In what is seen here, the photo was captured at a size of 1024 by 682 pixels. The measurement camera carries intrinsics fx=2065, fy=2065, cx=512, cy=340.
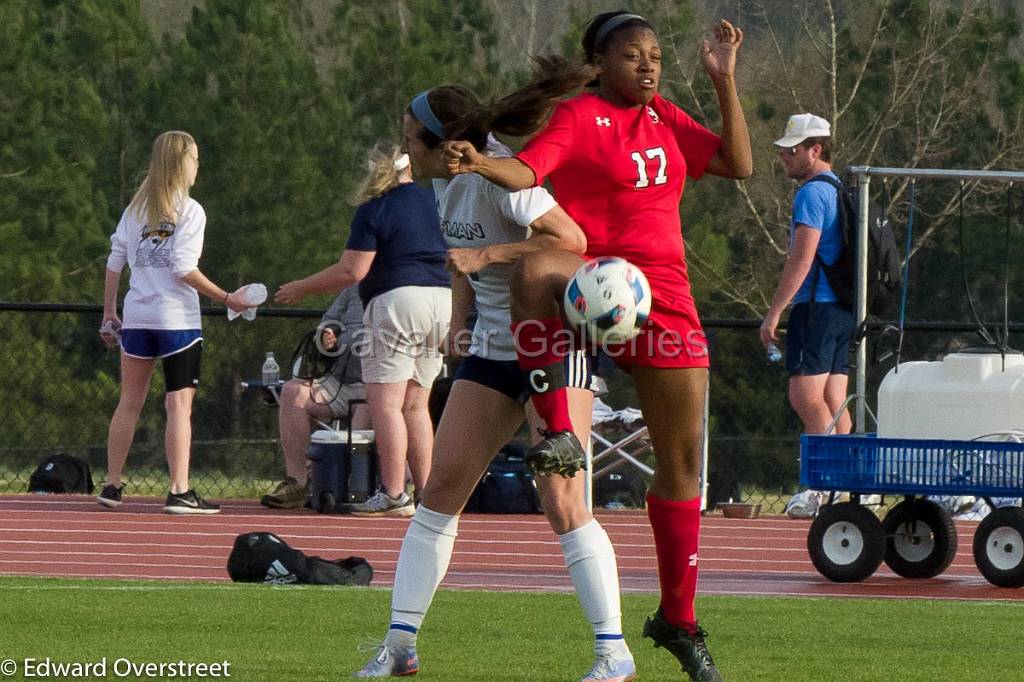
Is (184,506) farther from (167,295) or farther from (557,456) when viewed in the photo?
(557,456)

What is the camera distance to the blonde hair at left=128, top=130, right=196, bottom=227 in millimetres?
11930

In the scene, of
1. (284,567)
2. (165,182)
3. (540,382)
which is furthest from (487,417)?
(165,182)

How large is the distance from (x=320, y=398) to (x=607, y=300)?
7.93m

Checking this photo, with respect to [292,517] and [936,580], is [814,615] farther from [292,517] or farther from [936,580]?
[292,517]

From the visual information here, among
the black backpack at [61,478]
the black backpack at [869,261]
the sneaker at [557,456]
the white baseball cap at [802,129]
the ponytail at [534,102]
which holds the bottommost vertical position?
the black backpack at [61,478]

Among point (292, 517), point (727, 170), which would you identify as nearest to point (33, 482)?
point (292, 517)

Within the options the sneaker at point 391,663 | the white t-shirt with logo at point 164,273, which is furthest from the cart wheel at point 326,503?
the sneaker at point 391,663

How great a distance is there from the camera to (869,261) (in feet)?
37.0

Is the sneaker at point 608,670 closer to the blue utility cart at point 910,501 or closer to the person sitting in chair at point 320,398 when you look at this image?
the blue utility cart at point 910,501

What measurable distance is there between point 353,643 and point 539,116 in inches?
77.7

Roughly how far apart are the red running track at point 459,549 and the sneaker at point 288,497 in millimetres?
117

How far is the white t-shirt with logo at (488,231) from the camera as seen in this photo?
19.3 feet

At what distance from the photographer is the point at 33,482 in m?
14.5

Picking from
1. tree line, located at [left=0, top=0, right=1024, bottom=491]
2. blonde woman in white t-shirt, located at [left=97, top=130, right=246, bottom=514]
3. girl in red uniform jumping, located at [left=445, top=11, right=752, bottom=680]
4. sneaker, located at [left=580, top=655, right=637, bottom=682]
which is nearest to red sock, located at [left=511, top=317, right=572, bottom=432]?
girl in red uniform jumping, located at [left=445, top=11, right=752, bottom=680]
